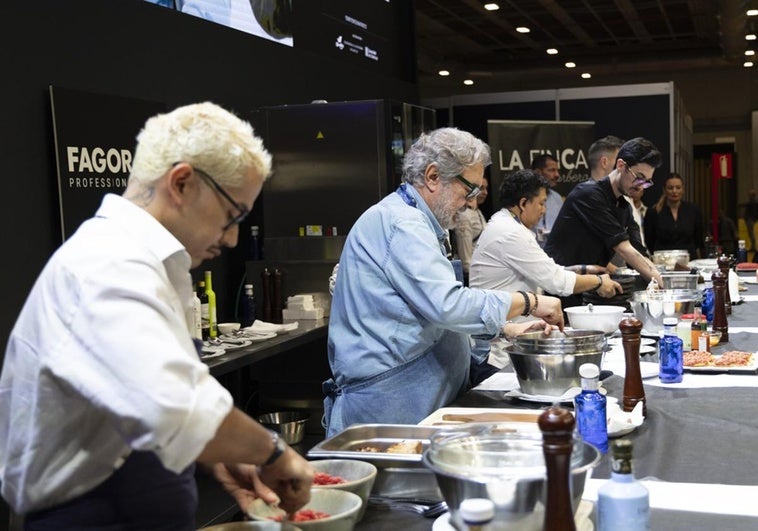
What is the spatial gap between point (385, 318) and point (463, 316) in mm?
242

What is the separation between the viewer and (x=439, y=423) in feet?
6.98

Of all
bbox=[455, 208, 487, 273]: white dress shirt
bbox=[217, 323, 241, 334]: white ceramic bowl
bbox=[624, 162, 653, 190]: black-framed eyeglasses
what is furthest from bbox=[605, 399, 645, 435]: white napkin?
bbox=[455, 208, 487, 273]: white dress shirt

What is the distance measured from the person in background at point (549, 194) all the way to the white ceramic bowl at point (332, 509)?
7146 mm

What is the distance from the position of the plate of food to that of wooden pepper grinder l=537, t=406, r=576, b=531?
1826 millimetres

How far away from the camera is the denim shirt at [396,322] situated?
8.29 ft

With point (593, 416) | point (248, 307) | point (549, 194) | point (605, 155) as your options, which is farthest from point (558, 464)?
point (549, 194)

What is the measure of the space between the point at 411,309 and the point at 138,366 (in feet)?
4.96

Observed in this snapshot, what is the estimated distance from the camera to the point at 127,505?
136cm

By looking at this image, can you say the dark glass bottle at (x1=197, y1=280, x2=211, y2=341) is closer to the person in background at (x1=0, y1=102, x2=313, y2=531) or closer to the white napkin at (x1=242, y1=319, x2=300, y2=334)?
the white napkin at (x1=242, y1=319, x2=300, y2=334)

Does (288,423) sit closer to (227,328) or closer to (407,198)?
(227,328)

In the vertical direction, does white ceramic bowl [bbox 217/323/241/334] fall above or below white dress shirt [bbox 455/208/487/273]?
below

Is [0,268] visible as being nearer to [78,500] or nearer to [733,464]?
[78,500]

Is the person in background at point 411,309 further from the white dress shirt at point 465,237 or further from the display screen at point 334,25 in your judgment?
the white dress shirt at point 465,237

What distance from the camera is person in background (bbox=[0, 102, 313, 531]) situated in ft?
3.80
